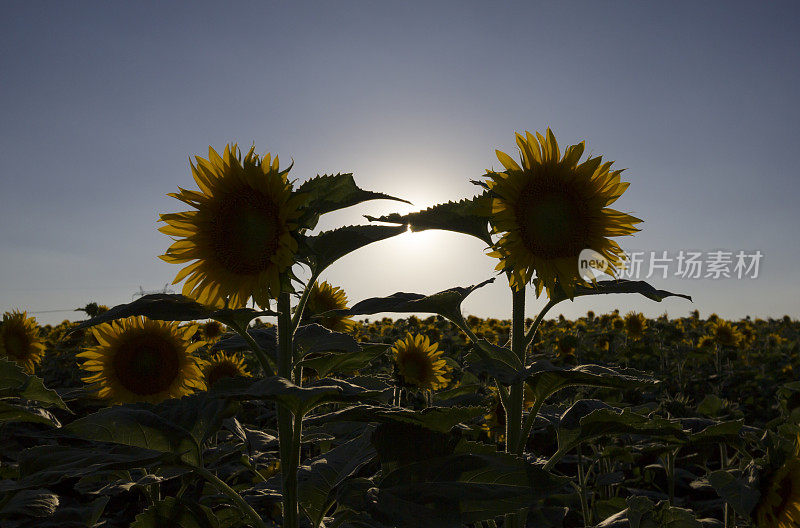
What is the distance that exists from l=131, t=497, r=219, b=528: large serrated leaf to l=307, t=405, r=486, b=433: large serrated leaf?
656mm

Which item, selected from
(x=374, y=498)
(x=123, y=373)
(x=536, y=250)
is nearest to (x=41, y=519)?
(x=123, y=373)

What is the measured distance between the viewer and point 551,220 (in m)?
2.28

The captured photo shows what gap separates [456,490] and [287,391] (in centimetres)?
54

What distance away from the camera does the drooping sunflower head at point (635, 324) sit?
42.1ft

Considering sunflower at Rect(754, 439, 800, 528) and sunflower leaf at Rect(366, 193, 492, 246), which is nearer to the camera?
sunflower leaf at Rect(366, 193, 492, 246)

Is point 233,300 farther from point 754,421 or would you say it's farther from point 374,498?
point 754,421

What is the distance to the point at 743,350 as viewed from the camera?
44.6 feet

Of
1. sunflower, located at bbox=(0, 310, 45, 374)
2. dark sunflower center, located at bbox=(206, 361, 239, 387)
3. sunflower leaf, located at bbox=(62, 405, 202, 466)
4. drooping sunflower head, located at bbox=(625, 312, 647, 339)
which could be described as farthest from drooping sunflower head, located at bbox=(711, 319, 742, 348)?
sunflower leaf, located at bbox=(62, 405, 202, 466)

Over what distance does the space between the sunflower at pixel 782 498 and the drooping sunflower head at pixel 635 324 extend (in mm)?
11183

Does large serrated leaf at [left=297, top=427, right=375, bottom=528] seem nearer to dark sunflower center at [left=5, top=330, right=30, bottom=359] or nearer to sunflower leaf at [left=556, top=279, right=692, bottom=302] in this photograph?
sunflower leaf at [left=556, top=279, right=692, bottom=302]

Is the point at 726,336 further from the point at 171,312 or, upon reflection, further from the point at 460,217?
the point at 171,312

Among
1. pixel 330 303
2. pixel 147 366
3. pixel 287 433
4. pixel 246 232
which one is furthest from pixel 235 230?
pixel 330 303

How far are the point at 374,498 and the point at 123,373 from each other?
2.20 m

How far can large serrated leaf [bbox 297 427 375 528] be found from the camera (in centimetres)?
181
